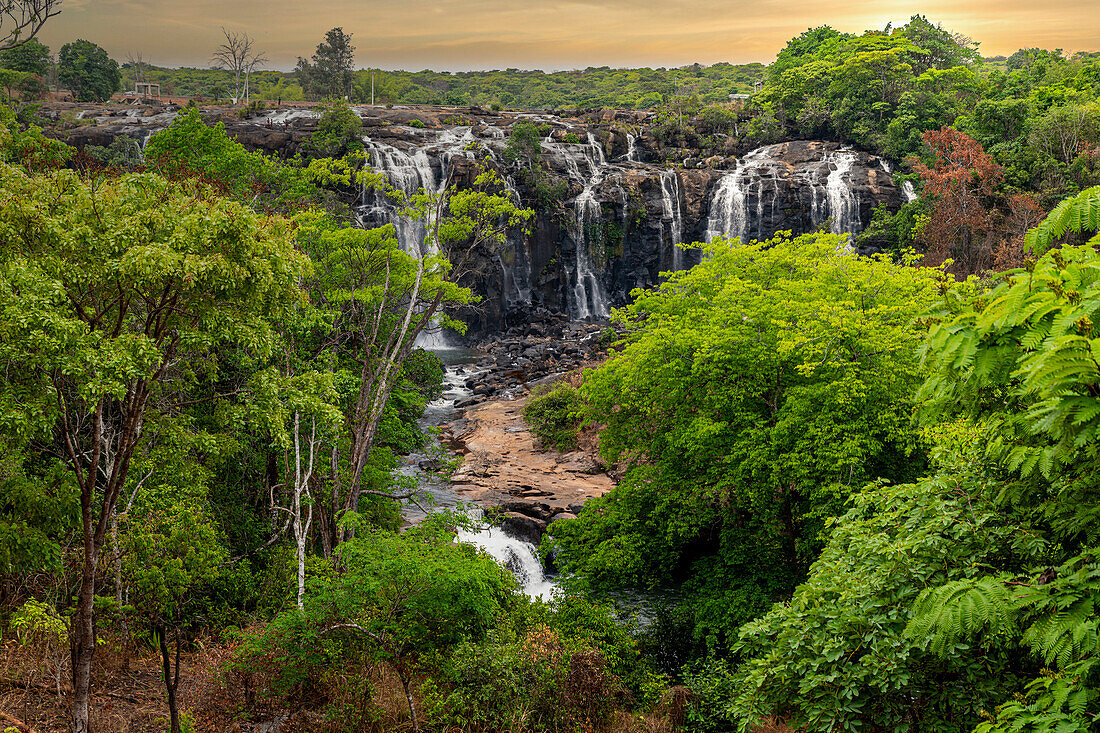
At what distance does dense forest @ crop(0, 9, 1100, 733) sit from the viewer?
5648 millimetres

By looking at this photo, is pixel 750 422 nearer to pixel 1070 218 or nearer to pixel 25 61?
pixel 1070 218

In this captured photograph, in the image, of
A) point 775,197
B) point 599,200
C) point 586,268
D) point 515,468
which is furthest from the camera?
point 586,268

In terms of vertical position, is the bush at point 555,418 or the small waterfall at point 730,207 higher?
the small waterfall at point 730,207

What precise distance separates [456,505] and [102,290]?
496 inches

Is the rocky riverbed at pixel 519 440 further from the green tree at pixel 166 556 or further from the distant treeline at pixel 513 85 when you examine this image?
the distant treeline at pixel 513 85

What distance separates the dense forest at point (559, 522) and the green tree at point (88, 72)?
56117mm

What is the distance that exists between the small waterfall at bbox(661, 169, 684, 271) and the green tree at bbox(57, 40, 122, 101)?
180 feet

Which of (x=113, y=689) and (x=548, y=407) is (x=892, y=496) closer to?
(x=113, y=689)

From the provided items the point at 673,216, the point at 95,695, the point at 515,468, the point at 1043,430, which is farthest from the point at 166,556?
the point at 673,216

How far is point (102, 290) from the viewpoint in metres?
8.98

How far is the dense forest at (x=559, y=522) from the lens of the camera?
18.5ft

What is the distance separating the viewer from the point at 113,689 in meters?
10.9

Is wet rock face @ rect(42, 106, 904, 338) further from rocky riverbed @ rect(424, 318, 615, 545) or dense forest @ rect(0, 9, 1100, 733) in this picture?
dense forest @ rect(0, 9, 1100, 733)

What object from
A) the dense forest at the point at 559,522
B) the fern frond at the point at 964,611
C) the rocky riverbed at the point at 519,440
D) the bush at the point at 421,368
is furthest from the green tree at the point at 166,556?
the bush at the point at 421,368
